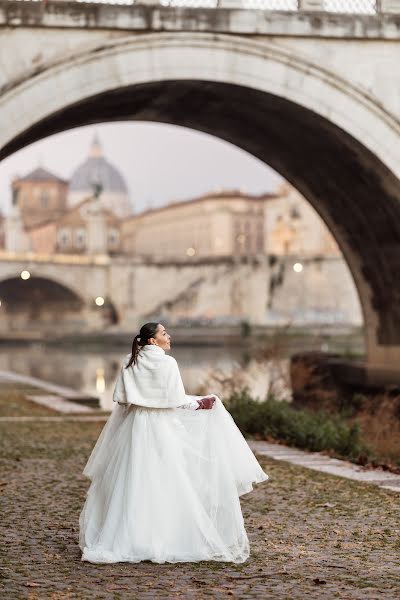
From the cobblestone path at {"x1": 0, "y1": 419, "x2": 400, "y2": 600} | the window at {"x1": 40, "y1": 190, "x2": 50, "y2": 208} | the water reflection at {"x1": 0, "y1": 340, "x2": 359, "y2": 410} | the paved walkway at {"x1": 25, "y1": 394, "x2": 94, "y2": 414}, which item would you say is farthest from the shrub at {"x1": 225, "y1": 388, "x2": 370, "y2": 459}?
the window at {"x1": 40, "y1": 190, "x2": 50, "y2": 208}

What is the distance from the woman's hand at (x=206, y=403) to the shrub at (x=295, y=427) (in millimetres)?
5640

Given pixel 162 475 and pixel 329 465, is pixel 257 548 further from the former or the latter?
pixel 329 465

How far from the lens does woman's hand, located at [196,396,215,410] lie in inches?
305

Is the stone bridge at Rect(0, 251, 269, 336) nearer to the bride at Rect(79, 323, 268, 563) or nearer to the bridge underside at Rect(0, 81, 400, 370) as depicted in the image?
the bridge underside at Rect(0, 81, 400, 370)

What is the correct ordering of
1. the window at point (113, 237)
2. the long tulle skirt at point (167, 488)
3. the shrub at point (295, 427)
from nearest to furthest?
the long tulle skirt at point (167, 488) < the shrub at point (295, 427) < the window at point (113, 237)

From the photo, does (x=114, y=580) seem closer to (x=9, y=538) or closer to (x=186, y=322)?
(x=9, y=538)

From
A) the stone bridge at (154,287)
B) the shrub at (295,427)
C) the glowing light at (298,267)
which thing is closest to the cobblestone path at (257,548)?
the shrub at (295,427)

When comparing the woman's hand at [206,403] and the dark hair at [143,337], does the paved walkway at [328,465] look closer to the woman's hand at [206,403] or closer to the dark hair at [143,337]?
the woman's hand at [206,403]

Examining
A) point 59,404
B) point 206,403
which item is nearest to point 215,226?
point 59,404

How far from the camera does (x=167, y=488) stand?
7461mm

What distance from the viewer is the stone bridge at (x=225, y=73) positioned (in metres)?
15.0

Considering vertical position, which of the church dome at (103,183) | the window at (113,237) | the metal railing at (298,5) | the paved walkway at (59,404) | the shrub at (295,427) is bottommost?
the paved walkway at (59,404)

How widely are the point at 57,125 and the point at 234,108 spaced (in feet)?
8.76

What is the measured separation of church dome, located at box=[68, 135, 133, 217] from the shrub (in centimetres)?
14548
